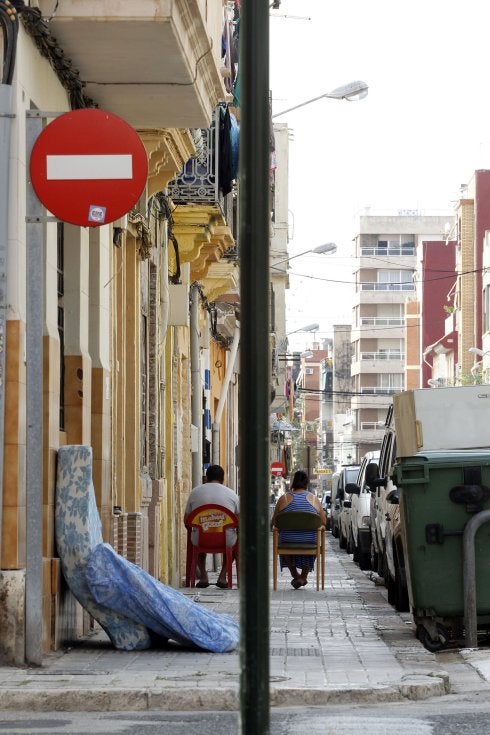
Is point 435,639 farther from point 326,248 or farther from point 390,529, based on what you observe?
point 326,248

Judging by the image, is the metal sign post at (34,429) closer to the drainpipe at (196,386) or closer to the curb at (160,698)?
the curb at (160,698)

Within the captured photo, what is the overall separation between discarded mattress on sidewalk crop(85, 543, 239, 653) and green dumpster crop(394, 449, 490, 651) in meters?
1.90

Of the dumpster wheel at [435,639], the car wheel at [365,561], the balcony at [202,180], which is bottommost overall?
the car wheel at [365,561]

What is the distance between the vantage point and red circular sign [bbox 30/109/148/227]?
9.63m

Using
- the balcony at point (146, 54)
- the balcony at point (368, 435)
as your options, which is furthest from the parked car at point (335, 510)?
the balcony at point (368, 435)

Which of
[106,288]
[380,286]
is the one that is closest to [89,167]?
[106,288]

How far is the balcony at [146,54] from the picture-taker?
424 inches

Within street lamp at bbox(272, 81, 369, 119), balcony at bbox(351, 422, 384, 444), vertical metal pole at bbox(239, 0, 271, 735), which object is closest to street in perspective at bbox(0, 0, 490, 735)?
vertical metal pole at bbox(239, 0, 271, 735)

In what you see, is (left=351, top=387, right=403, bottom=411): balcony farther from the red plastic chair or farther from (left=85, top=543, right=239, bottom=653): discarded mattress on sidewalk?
(left=85, top=543, right=239, bottom=653): discarded mattress on sidewalk

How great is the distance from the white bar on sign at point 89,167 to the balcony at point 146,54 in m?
1.47

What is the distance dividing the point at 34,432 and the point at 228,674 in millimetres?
1821

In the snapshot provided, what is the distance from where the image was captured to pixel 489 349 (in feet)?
229

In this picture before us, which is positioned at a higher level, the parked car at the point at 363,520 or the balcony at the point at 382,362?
the balcony at the point at 382,362

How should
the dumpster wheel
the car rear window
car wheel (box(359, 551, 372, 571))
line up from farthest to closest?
1. the car rear window
2. car wheel (box(359, 551, 372, 571))
3. the dumpster wheel
